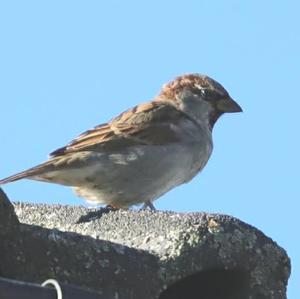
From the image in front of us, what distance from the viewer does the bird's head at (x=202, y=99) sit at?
6.24m

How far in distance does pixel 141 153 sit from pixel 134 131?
0.93ft

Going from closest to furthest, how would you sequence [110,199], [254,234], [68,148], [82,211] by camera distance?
[254,234] → [82,211] → [110,199] → [68,148]

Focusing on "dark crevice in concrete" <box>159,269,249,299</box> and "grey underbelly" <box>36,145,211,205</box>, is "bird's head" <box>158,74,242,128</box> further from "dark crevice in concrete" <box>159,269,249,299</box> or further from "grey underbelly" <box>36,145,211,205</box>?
"dark crevice in concrete" <box>159,269,249,299</box>

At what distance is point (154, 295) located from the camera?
8.75 feet

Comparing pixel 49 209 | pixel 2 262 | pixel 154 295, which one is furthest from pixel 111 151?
pixel 2 262

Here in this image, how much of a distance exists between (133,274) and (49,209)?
3.17ft

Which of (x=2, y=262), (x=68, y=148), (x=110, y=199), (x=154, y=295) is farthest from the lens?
(x=68, y=148)

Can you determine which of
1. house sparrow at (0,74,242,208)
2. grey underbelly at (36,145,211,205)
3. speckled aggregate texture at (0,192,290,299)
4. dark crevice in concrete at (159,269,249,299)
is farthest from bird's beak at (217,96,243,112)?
dark crevice in concrete at (159,269,249,299)

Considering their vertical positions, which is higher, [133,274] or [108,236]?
[108,236]

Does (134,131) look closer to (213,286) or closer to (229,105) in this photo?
(229,105)

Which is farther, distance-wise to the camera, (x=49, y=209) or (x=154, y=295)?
(x=49, y=209)

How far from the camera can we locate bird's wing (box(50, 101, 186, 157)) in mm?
5613

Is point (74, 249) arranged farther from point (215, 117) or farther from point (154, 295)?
point (215, 117)

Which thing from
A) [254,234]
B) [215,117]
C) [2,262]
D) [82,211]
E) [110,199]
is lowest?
[2,262]
